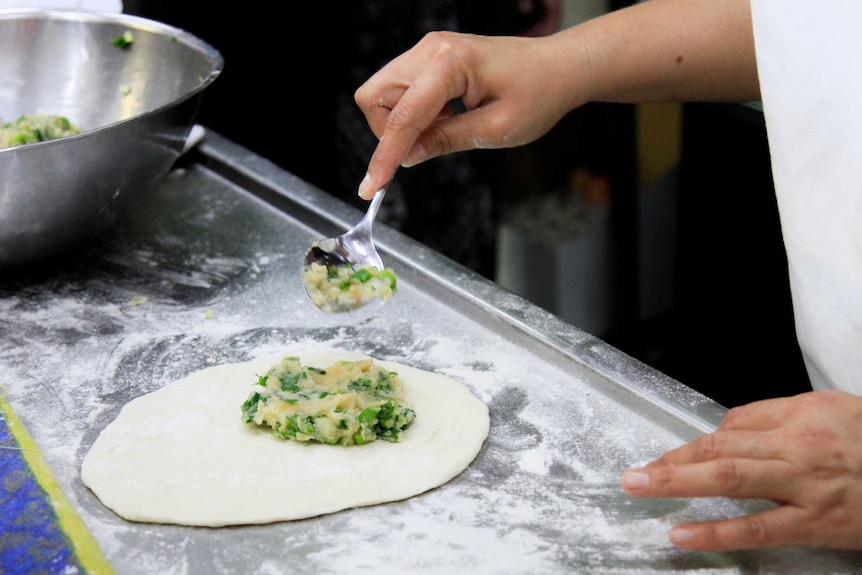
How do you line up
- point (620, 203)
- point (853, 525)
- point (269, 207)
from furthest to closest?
point (620, 203)
point (269, 207)
point (853, 525)

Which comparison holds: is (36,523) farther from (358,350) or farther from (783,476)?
(783,476)

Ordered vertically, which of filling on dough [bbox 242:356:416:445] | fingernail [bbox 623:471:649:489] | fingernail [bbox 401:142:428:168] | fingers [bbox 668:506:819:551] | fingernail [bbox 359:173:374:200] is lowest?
filling on dough [bbox 242:356:416:445]

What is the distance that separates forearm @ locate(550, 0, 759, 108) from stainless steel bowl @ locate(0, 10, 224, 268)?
0.81 m

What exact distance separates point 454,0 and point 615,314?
135cm

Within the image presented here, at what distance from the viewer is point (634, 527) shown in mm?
1272

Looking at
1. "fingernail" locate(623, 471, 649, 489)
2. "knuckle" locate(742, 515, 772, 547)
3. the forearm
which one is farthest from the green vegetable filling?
"knuckle" locate(742, 515, 772, 547)

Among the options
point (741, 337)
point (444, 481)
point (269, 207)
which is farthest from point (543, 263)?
point (444, 481)

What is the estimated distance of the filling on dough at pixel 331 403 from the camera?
4.75 feet

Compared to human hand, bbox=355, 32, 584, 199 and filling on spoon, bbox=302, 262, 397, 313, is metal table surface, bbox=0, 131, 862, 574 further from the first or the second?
human hand, bbox=355, 32, 584, 199

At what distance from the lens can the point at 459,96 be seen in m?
1.70

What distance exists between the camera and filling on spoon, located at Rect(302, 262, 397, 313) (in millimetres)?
1627

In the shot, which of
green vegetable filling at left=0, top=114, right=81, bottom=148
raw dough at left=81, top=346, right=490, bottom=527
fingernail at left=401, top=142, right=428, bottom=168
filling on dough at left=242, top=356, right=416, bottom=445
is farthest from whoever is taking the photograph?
green vegetable filling at left=0, top=114, right=81, bottom=148

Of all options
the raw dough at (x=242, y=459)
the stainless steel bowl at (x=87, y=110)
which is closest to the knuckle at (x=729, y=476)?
the raw dough at (x=242, y=459)

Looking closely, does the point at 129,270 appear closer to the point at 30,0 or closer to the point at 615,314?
the point at 30,0
